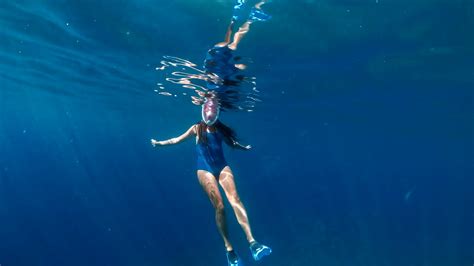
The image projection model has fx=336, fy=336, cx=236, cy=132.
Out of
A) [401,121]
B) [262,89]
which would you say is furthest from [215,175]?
[401,121]

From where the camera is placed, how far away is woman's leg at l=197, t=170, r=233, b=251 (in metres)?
7.73

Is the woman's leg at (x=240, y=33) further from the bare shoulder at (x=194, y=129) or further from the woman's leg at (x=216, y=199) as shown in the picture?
the woman's leg at (x=216, y=199)

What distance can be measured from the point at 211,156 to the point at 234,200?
1.66 metres

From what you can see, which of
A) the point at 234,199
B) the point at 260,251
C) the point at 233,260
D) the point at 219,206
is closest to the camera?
the point at 260,251

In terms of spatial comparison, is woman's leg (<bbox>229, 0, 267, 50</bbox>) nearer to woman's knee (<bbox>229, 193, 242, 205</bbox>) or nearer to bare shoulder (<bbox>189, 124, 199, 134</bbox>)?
bare shoulder (<bbox>189, 124, 199, 134</bbox>)

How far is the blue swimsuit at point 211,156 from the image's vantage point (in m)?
9.12

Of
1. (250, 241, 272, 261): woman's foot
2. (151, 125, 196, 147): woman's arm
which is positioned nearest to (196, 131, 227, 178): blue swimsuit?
(151, 125, 196, 147): woman's arm

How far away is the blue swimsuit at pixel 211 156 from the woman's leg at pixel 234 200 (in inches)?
8.8

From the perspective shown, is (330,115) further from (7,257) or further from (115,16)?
(7,257)

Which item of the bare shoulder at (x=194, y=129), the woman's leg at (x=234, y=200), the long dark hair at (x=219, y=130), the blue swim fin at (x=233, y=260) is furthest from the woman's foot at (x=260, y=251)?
the bare shoulder at (x=194, y=129)

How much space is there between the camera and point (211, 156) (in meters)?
9.30

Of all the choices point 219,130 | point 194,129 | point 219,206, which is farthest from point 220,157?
point 219,206

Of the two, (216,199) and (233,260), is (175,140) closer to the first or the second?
(216,199)

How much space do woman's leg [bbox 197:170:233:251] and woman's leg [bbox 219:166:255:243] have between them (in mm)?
246
